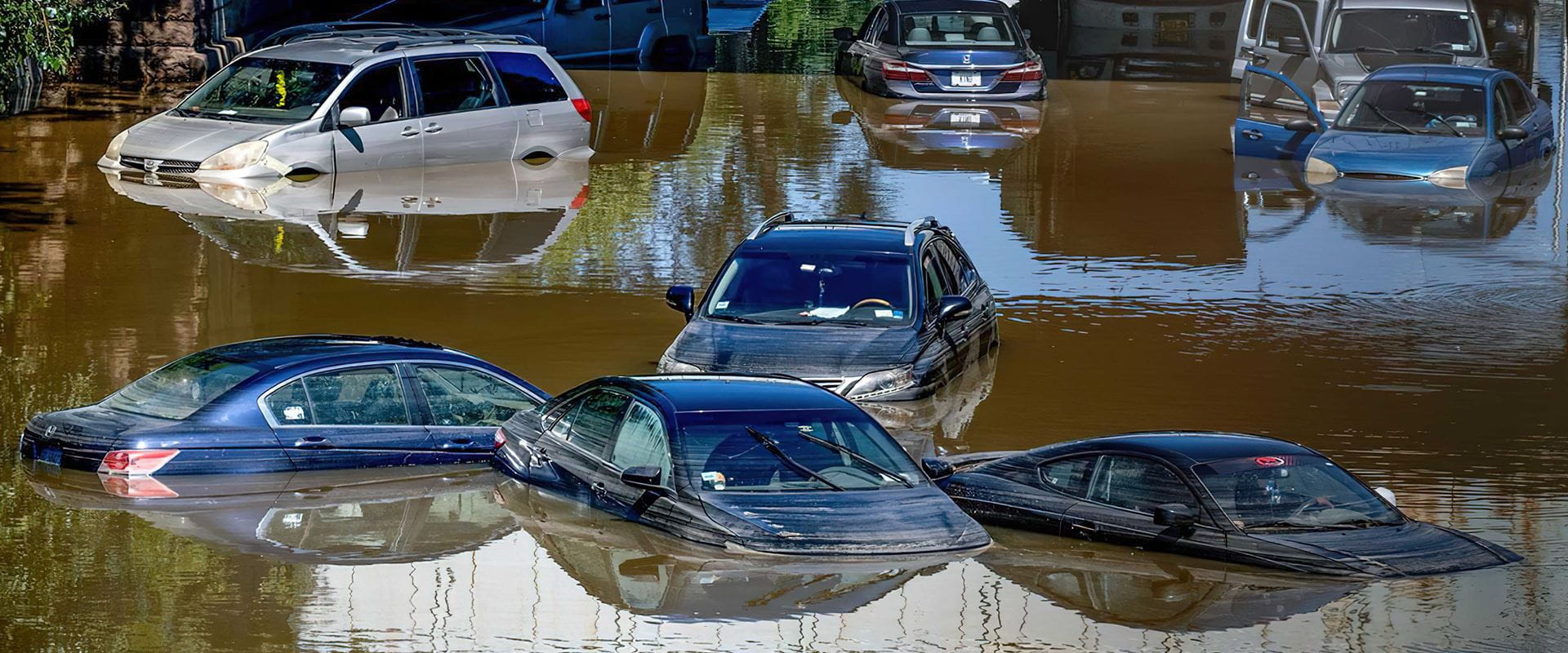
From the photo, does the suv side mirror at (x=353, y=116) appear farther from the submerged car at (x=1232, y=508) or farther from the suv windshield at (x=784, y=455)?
the submerged car at (x=1232, y=508)

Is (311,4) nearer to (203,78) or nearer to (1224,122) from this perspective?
(203,78)

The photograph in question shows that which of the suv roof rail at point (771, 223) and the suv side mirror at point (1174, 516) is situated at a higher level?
the suv roof rail at point (771, 223)

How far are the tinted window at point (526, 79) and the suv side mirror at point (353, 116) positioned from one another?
202cm

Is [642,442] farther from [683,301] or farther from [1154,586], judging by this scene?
[683,301]

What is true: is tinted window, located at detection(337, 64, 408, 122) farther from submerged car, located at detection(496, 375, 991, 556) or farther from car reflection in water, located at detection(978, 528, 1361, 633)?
car reflection in water, located at detection(978, 528, 1361, 633)

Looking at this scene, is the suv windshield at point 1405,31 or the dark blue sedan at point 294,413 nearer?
the dark blue sedan at point 294,413

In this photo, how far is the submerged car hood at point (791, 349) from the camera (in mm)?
14234

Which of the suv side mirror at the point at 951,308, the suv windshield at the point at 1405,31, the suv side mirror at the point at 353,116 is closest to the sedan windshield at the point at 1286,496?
the suv side mirror at the point at 951,308

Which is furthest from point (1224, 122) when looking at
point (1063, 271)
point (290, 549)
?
point (290, 549)

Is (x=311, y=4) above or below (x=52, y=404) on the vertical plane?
above

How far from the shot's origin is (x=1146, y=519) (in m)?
10.9

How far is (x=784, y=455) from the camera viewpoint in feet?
36.1

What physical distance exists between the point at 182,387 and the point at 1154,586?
231 inches

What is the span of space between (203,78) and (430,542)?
73.0 ft
